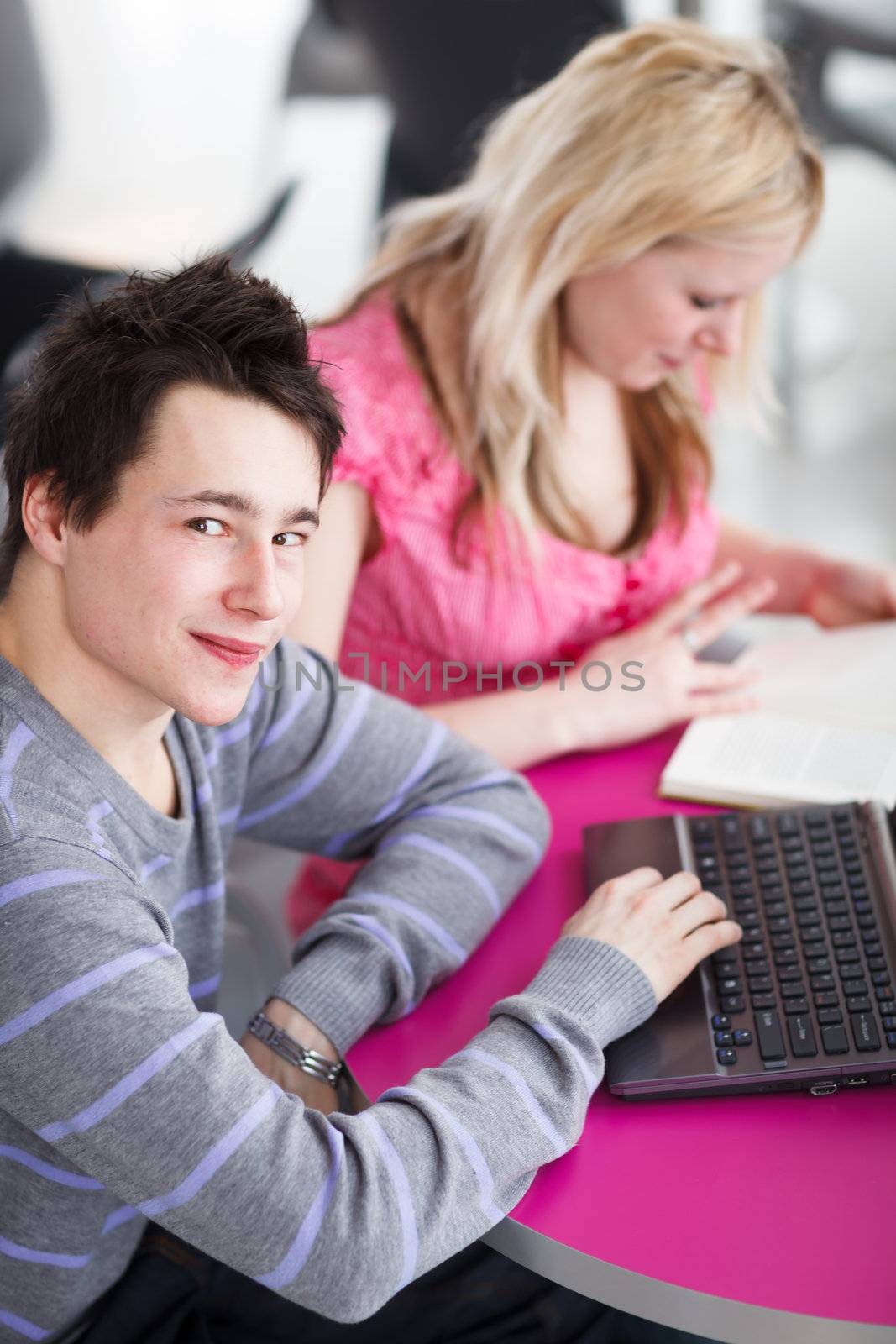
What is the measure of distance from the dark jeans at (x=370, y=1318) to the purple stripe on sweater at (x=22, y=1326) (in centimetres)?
4

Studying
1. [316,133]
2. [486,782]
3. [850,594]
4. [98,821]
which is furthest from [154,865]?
[316,133]

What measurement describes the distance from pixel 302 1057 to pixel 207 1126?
0.63 ft

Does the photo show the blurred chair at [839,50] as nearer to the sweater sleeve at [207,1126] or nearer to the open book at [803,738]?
the open book at [803,738]

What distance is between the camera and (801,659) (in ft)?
4.44

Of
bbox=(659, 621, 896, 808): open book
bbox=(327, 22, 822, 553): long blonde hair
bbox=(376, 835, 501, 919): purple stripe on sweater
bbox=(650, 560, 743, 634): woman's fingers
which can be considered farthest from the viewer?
bbox=(650, 560, 743, 634): woman's fingers

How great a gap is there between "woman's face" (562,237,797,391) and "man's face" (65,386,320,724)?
573 mm

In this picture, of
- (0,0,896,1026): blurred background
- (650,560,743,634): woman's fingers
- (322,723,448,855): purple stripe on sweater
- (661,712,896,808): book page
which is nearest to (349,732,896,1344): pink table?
(322,723,448,855): purple stripe on sweater

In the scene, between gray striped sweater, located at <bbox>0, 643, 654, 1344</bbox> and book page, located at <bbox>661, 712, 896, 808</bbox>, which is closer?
gray striped sweater, located at <bbox>0, 643, 654, 1344</bbox>

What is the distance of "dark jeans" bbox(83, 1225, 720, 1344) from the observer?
0.94 meters

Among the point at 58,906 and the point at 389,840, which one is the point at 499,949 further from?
the point at 58,906

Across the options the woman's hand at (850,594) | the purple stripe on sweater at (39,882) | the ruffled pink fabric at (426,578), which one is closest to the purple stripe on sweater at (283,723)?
the ruffled pink fabric at (426,578)

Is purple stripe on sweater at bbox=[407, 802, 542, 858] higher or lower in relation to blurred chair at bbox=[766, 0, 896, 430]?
higher

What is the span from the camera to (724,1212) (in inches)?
30.2

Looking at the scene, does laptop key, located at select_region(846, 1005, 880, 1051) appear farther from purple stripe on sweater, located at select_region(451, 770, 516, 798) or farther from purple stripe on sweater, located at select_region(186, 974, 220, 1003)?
purple stripe on sweater, located at select_region(186, 974, 220, 1003)
